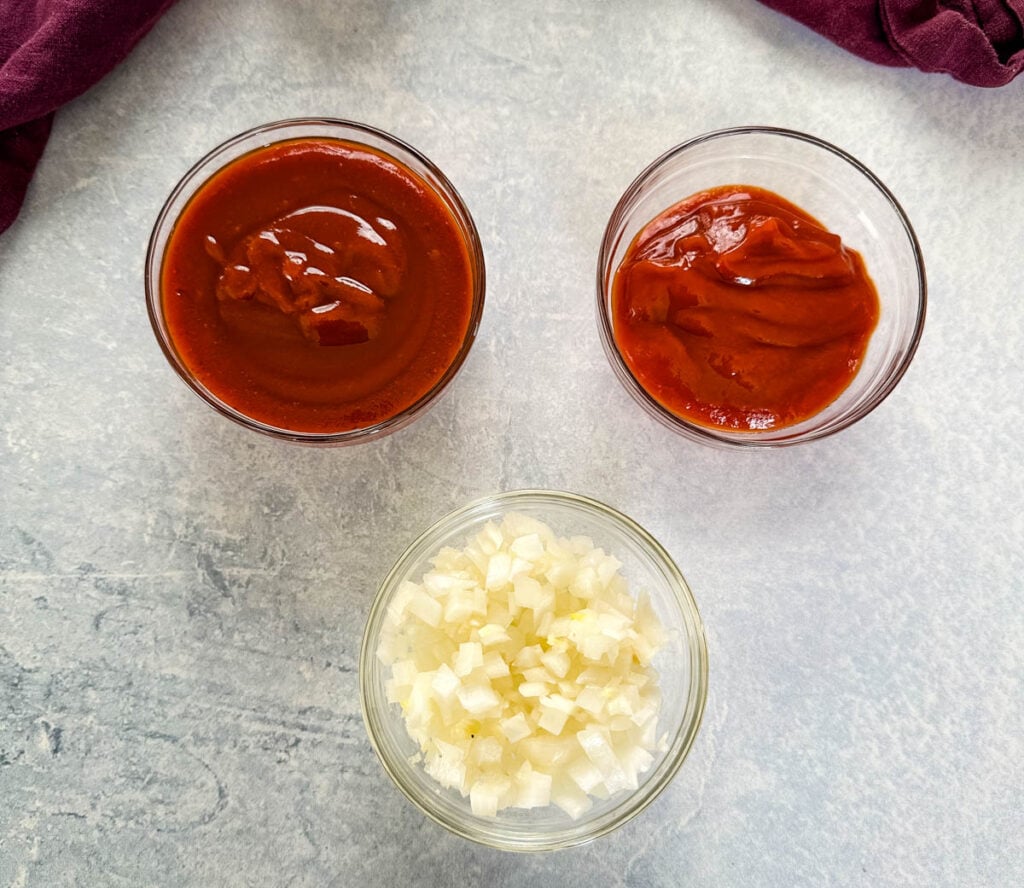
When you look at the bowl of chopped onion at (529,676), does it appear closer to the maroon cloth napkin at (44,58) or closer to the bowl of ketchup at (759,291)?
the bowl of ketchup at (759,291)

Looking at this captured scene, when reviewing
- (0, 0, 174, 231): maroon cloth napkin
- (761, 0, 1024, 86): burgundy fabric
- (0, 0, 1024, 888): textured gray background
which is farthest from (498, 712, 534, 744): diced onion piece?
(761, 0, 1024, 86): burgundy fabric

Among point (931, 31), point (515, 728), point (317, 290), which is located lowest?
point (515, 728)

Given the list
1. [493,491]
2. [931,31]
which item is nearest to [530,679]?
[493,491]

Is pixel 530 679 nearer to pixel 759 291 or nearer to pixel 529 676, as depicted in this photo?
pixel 529 676

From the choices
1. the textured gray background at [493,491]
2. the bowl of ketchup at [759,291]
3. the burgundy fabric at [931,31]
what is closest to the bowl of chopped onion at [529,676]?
the textured gray background at [493,491]

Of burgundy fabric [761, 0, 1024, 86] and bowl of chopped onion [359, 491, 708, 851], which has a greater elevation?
burgundy fabric [761, 0, 1024, 86]

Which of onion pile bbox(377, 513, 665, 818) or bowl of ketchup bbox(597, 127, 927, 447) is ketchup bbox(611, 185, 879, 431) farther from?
onion pile bbox(377, 513, 665, 818)

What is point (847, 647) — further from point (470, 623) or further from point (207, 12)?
point (207, 12)
